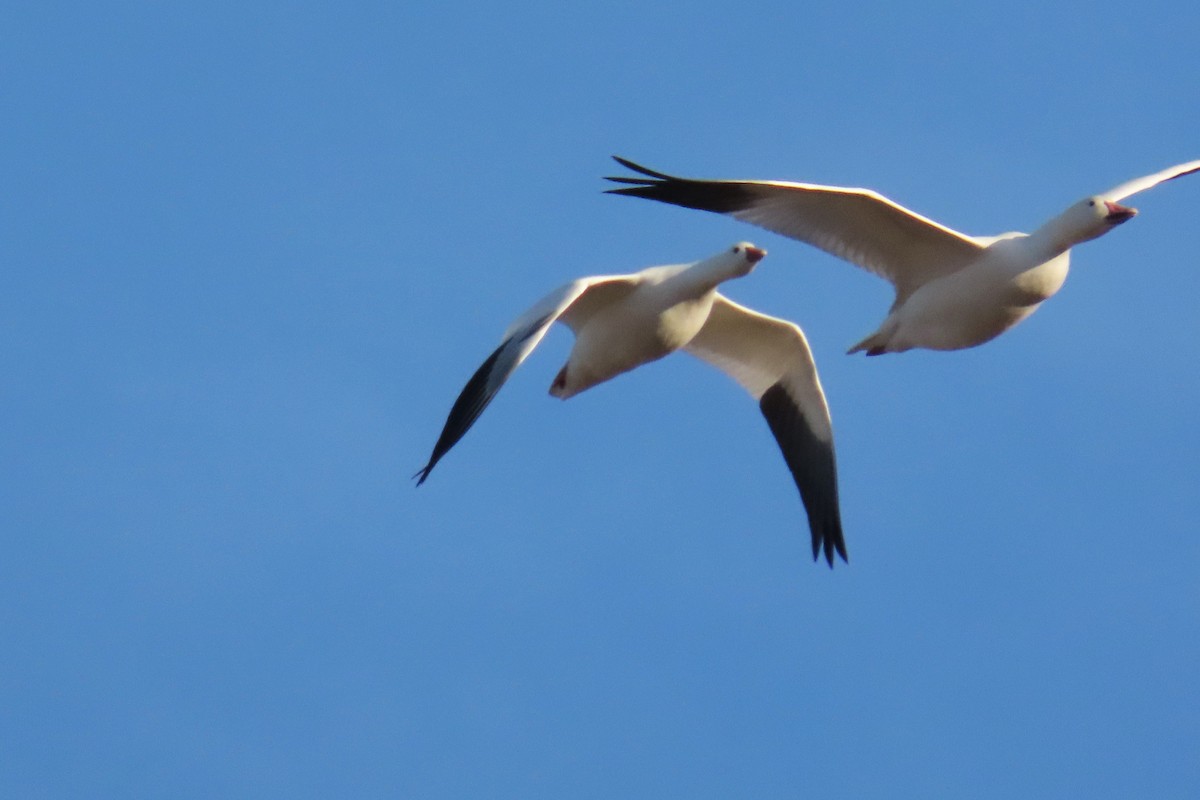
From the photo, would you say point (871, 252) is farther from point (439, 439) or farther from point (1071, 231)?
point (439, 439)

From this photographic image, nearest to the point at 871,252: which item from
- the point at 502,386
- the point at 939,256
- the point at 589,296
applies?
the point at 939,256

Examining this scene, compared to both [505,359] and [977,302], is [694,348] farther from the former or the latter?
[505,359]

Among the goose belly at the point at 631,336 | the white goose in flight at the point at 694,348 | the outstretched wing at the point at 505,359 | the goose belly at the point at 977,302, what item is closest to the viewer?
the outstretched wing at the point at 505,359

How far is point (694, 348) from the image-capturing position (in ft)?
51.0

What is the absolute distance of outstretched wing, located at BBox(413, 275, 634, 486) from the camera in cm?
1169

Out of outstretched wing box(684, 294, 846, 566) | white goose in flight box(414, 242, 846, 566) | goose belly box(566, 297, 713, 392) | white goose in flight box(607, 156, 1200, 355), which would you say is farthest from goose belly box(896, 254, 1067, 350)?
outstretched wing box(684, 294, 846, 566)

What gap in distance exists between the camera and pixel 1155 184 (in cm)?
1367

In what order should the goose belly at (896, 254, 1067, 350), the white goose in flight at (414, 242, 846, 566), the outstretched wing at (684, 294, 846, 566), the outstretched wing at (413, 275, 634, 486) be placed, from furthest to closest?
the outstretched wing at (684, 294, 846, 566), the goose belly at (896, 254, 1067, 350), the white goose in flight at (414, 242, 846, 566), the outstretched wing at (413, 275, 634, 486)

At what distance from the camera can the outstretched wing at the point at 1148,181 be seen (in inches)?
531

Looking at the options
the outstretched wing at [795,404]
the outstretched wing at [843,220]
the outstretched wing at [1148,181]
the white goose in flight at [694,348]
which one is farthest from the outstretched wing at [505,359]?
the outstretched wing at [1148,181]

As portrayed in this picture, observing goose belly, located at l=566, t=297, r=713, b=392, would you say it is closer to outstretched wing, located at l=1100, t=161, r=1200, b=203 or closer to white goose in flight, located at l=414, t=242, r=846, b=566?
white goose in flight, located at l=414, t=242, r=846, b=566

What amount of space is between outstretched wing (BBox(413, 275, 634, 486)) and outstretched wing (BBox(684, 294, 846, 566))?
1.77m

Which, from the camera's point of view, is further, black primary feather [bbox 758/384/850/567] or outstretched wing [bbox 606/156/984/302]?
black primary feather [bbox 758/384/850/567]

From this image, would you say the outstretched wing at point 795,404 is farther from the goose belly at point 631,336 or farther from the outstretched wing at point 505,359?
the outstretched wing at point 505,359
